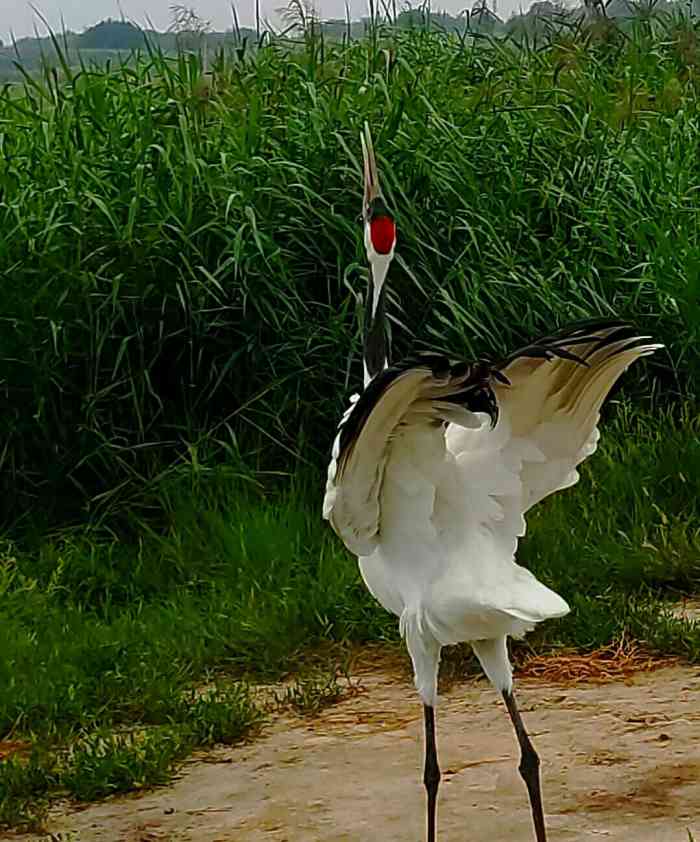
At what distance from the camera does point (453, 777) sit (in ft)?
16.1

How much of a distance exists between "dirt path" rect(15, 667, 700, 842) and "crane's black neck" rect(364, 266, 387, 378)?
3.90ft

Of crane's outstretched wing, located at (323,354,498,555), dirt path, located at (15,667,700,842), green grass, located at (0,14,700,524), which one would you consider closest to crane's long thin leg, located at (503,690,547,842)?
dirt path, located at (15,667,700,842)

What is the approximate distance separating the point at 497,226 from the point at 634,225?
2.02ft

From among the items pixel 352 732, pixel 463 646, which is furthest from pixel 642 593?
pixel 352 732

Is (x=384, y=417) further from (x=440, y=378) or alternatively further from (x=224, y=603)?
(x=224, y=603)

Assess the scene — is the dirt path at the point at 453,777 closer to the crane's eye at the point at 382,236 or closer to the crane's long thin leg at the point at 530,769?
the crane's long thin leg at the point at 530,769

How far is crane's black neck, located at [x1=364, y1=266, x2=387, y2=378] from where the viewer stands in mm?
4480

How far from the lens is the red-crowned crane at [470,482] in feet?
12.3

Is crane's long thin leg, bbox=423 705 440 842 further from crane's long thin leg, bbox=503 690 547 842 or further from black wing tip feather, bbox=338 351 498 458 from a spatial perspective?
black wing tip feather, bbox=338 351 498 458

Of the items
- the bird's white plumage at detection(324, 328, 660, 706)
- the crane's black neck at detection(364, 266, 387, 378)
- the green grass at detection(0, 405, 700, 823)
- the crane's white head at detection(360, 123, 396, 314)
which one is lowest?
the green grass at detection(0, 405, 700, 823)

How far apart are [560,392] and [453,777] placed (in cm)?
141

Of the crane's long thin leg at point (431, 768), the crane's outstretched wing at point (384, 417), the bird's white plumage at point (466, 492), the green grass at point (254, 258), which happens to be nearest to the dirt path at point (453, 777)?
the crane's long thin leg at point (431, 768)

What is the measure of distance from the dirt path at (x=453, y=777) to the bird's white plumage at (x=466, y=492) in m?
0.59

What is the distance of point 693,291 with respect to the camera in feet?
23.8
